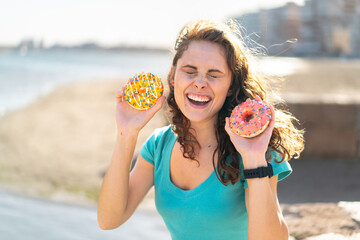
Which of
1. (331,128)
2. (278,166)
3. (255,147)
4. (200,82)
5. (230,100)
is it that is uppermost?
(200,82)

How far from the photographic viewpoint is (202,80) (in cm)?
201

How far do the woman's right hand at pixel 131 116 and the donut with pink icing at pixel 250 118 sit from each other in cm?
47

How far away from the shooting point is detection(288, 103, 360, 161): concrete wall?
5344mm

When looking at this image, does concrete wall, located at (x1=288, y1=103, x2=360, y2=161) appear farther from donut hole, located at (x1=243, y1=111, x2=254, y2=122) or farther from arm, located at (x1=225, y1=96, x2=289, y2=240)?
arm, located at (x1=225, y1=96, x2=289, y2=240)

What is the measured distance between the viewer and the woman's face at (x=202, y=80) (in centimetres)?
203

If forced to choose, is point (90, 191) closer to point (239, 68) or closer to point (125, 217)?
point (125, 217)

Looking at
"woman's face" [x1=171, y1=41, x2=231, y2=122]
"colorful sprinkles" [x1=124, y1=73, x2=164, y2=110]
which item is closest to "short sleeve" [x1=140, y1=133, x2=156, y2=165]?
"colorful sprinkles" [x1=124, y1=73, x2=164, y2=110]

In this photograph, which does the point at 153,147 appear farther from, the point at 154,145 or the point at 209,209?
the point at 209,209

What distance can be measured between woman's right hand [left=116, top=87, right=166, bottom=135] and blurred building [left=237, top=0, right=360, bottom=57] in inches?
27.4

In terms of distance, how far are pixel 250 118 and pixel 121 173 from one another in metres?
0.76

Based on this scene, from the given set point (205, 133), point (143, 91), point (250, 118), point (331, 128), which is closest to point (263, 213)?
point (250, 118)

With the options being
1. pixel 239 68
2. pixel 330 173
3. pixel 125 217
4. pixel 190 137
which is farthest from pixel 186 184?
pixel 330 173

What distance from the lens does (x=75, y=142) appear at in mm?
8555

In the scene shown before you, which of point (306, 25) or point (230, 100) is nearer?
point (230, 100)
